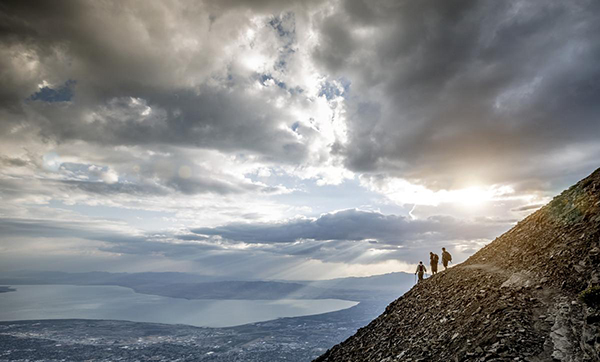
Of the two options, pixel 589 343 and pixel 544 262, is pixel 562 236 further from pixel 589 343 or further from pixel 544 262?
pixel 589 343

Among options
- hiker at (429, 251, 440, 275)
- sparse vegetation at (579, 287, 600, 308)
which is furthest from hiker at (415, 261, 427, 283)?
sparse vegetation at (579, 287, 600, 308)

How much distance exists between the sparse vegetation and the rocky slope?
36 centimetres

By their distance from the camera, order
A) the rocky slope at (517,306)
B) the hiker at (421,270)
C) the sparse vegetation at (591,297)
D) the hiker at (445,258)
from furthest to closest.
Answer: the hiker at (445,258) → the hiker at (421,270) → the sparse vegetation at (591,297) → the rocky slope at (517,306)

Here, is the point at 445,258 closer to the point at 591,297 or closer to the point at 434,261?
the point at 434,261

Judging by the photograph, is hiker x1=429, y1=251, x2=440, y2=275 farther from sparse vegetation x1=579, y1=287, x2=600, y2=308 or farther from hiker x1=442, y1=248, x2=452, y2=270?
sparse vegetation x1=579, y1=287, x2=600, y2=308

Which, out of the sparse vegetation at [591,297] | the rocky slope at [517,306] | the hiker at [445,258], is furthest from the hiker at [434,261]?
the sparse vegetation at [591,297]

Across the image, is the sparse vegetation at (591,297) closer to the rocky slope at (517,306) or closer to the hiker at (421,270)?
the rocky slope at (517,306)

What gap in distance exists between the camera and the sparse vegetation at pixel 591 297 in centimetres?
1307

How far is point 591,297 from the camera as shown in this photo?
13.4 meters

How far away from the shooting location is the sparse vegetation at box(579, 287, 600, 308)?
515 inches

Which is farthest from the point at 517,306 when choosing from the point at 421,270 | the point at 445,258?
the point at 445,258

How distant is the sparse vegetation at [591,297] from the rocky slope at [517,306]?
1.17ft

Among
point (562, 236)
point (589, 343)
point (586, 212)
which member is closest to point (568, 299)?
point (589, 343)

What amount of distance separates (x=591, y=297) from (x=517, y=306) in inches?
139
